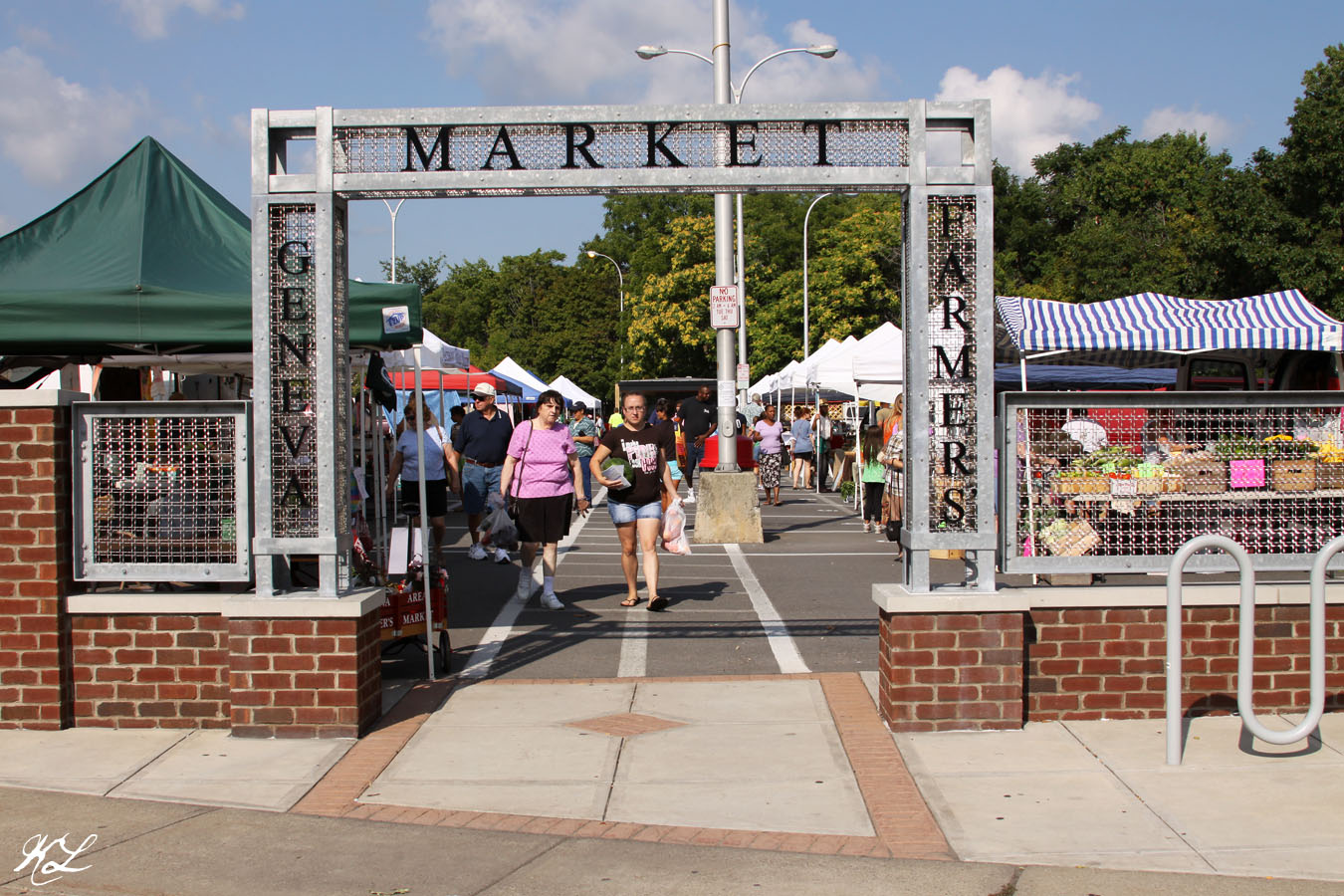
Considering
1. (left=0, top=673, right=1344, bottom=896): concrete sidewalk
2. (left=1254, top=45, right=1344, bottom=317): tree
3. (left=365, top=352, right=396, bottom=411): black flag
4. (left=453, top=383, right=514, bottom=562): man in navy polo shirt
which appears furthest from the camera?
(left=1254, top=45, right=1344, bottom=317): tree

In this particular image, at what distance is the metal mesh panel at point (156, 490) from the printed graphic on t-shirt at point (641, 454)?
404cm

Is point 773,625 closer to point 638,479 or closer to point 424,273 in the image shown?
point 638,479

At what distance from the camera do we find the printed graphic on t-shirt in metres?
9.98

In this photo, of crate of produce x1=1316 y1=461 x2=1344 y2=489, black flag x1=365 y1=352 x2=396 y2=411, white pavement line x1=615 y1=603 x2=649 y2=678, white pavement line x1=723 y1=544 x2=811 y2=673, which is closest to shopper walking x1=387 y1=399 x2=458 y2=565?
black flag x1=365 y1=352 x2=396 y2=411

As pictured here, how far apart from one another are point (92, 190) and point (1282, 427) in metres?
8.42

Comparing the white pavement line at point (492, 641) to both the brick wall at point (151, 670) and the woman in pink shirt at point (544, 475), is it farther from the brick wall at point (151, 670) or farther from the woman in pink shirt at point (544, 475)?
the brick wall at point (151, 670)

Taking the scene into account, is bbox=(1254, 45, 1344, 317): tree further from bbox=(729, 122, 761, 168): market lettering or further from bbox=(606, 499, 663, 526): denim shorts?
bbox=(729, 122, 761, 168): market lettering

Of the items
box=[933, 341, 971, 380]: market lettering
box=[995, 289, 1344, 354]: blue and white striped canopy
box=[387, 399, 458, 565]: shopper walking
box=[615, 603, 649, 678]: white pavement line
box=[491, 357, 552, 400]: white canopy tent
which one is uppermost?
box=[491, 357, 552, 400]: white canopy tent

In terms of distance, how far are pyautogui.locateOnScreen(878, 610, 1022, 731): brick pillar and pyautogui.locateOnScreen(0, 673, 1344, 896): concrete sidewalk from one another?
5.1 inches

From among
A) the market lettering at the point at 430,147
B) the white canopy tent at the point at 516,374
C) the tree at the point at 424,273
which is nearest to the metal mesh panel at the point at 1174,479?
the market lettering at the point at 430,147

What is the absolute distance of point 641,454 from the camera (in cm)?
1000

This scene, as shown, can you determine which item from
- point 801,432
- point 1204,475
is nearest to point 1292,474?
point 1204,475

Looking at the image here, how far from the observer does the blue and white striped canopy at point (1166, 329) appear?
40.0ft

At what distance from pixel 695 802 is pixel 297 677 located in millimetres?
2255
